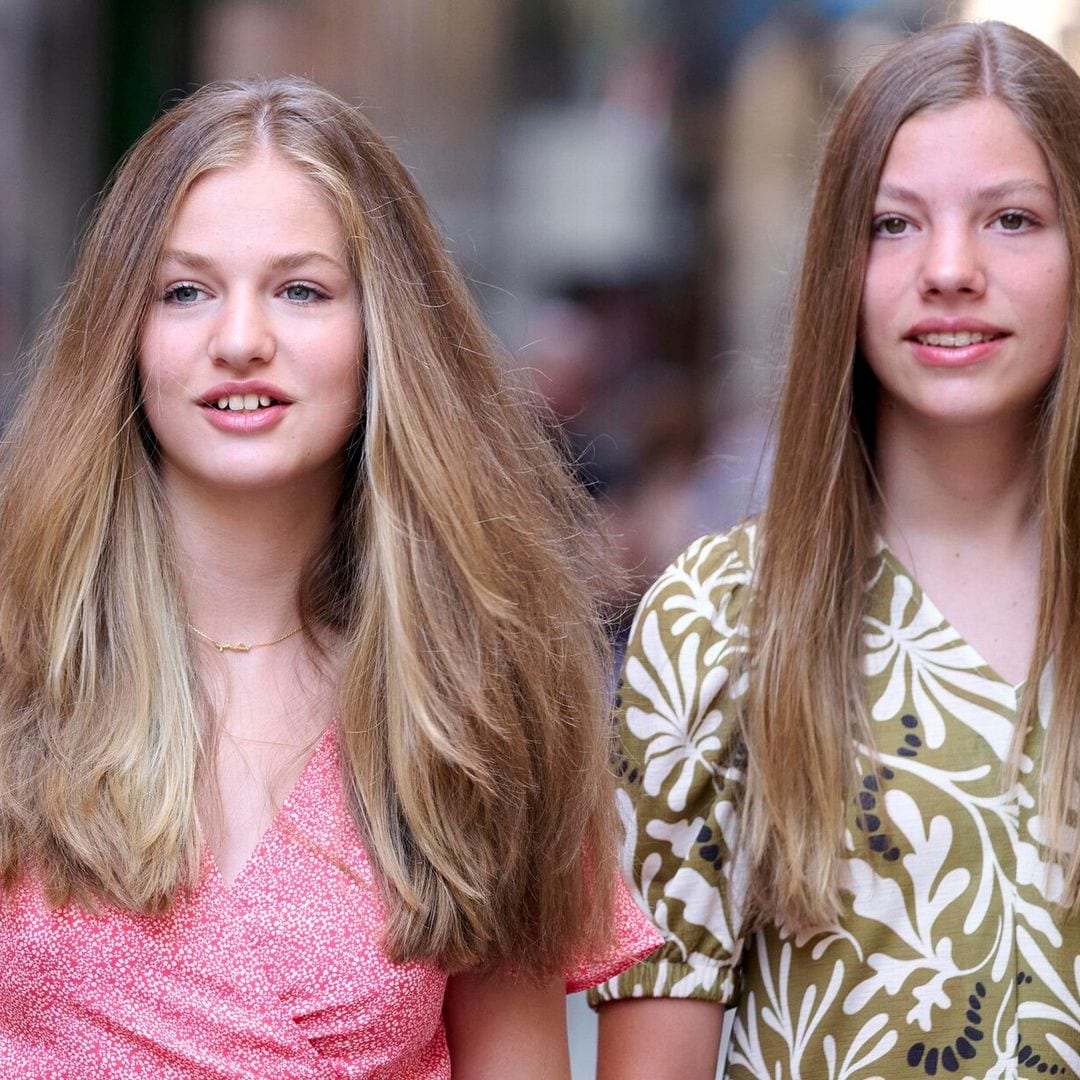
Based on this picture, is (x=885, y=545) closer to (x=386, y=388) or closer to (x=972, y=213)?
(x=972, y=213)

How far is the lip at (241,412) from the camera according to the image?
2062mm

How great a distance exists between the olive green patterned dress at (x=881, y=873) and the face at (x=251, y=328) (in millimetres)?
616

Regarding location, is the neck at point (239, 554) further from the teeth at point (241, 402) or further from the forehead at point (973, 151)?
the forehead at point (973, 151)

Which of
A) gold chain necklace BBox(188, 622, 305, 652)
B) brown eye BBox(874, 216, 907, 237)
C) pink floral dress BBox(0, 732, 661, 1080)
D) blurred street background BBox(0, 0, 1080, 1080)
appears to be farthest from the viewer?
blurred street background BBox(0, 0, 1080, 1080)

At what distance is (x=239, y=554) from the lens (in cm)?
221

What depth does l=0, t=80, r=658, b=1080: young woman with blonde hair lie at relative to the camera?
79.2 inches

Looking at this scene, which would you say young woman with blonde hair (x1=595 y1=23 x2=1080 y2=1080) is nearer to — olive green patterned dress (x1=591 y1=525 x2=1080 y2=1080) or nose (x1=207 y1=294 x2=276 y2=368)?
olive green patterned dress (x1=591 y1=525 x2=1080 y2=1080)

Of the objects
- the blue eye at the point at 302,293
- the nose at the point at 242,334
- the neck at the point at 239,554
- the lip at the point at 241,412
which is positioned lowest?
the neck at the point at 239,554

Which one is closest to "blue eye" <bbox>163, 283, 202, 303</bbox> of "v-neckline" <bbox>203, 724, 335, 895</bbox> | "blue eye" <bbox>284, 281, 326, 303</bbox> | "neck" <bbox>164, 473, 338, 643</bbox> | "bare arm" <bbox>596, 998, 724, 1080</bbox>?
"blue eye" <bbox>284, 281, 326, 303</bbox>

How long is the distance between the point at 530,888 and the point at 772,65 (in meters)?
3.44

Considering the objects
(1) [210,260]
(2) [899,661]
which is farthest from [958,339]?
(1) [210,260]

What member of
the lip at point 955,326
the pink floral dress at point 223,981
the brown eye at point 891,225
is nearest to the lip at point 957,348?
the lip at point 955,326

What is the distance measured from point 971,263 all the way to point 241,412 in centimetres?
90

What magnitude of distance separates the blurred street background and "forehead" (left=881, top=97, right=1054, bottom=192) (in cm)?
283
